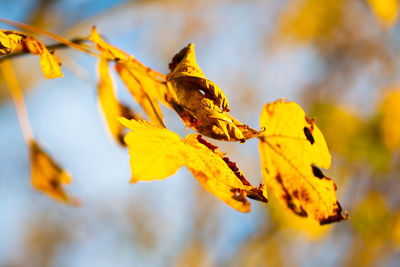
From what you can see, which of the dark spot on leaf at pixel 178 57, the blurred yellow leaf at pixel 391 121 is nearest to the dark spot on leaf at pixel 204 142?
the dark spot on leaf at pixel 178 57

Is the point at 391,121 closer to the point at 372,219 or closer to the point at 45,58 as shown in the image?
the point at 372,219

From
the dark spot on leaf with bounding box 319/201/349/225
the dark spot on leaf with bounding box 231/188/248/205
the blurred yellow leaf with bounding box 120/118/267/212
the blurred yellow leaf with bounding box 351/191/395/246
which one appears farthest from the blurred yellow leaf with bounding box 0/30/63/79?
the blurred yellow leaf with bounding box 351/191/395/246

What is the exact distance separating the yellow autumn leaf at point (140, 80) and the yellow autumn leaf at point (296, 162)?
13 centimetres

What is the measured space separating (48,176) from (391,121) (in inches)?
117

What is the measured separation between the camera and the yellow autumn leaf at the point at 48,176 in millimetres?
688

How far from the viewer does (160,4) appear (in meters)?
1.96

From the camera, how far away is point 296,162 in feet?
1.33

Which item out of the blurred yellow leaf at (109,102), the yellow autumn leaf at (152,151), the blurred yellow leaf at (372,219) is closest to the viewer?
the yellow autumn leaf at (152,151)

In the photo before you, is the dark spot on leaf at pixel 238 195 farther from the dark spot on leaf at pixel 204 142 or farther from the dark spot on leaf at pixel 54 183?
the dark spot on leaf at pixel 54 183

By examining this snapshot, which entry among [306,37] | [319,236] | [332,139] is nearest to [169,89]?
[332,139]

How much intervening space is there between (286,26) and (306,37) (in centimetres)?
72

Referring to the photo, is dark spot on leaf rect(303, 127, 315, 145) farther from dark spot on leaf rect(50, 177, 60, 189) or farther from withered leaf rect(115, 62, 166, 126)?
dark spot on leaf rect(50, 177, 60, 189)

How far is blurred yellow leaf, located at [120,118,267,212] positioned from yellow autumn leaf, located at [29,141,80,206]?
0.43m

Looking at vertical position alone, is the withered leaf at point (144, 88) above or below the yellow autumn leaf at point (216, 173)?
above
